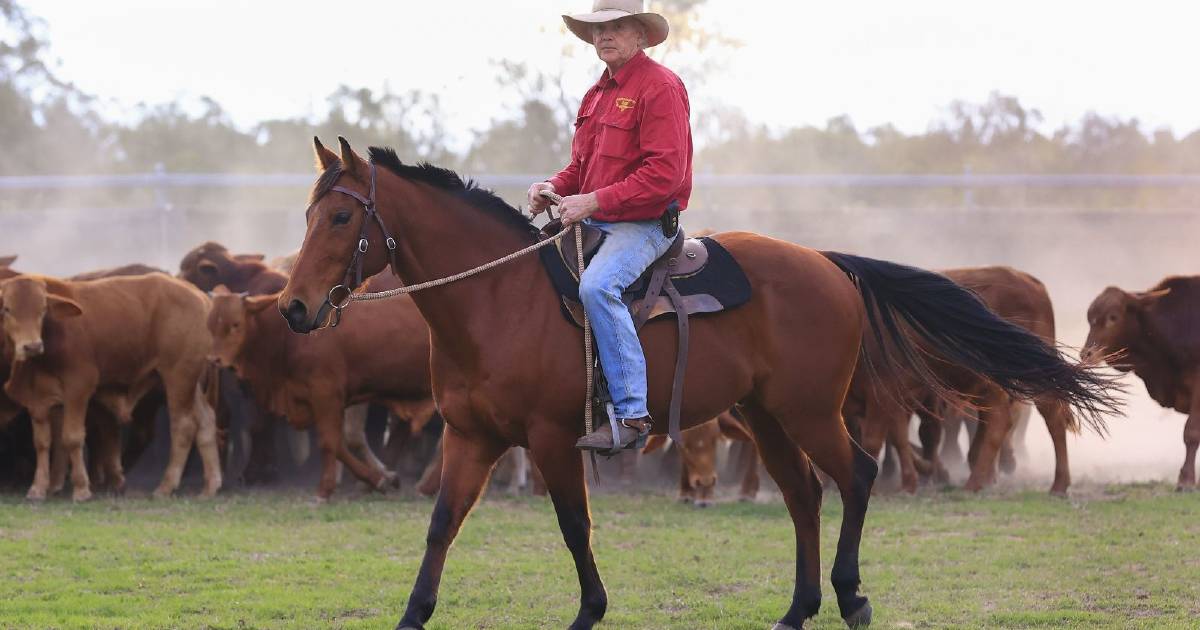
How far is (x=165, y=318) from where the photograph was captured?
13.7 m

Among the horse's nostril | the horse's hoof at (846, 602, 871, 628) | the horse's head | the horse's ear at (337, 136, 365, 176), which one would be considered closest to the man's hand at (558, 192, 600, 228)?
the horse's head

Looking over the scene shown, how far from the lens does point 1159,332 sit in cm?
1358

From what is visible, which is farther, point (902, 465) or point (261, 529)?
point (902, 465)

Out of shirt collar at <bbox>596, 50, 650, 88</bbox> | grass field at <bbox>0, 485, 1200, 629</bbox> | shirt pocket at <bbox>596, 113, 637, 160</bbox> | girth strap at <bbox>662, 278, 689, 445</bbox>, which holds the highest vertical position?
shirt collar at <bbox>596, 50, 650, 88</bbox>

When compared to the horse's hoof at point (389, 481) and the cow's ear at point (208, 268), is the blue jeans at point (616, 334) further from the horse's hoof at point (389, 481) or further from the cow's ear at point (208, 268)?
the cow's ear at point (208, 268)

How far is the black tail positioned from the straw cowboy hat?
63.7 inches

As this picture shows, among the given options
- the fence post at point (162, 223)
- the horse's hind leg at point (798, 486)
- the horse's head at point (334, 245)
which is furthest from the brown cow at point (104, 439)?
the fence post at point (162, 223)

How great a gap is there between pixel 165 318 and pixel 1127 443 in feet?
33.4

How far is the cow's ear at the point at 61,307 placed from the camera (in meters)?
12.6

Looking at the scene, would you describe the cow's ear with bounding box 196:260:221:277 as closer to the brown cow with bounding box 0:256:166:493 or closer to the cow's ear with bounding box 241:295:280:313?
the brown cow with bounding box 0:256:166:493

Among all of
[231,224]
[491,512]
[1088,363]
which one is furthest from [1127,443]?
[231,224]

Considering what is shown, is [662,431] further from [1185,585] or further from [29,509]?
[29,509]

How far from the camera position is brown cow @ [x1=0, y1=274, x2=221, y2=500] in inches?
497

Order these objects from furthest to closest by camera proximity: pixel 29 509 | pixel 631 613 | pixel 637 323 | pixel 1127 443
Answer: pixel 1127 443
pixel 29 509
pixel 631 613
pixel 637 323
